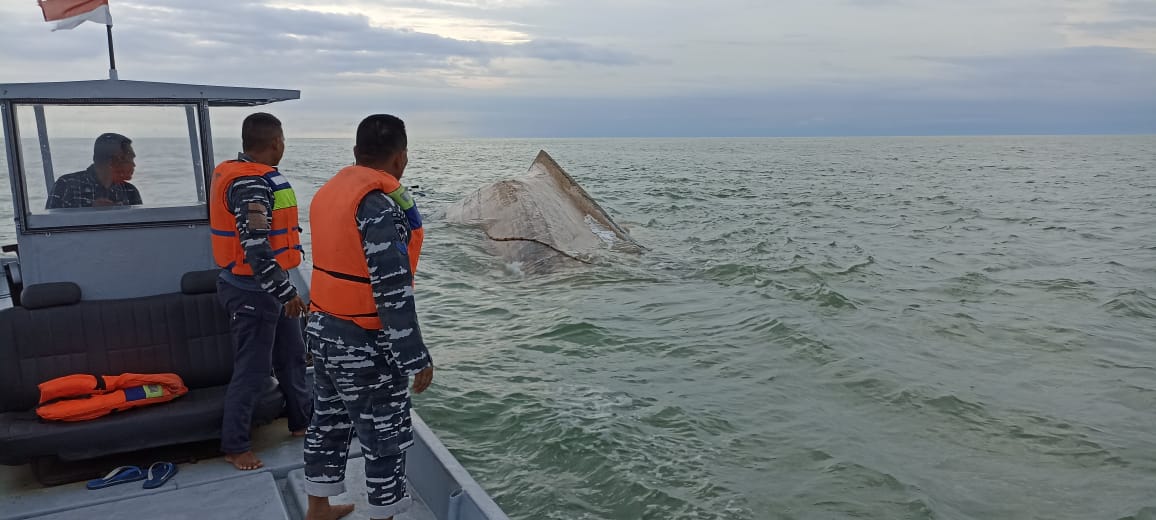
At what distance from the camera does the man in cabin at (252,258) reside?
12.9 ft

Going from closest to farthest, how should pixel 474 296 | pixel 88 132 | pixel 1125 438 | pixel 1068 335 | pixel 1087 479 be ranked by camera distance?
1. pixel 88 132
2. pixel 1087 479
3. pixel 1125 438
4. pixel 1068 335
5. pixel 474 296

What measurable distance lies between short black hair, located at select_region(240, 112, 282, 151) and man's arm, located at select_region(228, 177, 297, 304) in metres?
0.22

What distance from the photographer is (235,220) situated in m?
4.01

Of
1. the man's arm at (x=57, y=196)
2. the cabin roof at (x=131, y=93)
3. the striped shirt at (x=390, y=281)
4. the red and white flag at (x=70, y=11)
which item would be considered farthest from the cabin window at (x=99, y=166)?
the striped shirt at (x=390, y=281)

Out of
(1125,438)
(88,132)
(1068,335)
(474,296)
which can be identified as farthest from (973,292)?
(88,132)

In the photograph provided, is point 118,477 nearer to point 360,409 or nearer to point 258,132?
point 360,409

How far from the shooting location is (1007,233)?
1919 cm

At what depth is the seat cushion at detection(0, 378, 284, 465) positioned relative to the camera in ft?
13.0

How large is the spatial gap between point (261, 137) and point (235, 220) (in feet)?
1.51

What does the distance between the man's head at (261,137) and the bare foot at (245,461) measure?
1.68m

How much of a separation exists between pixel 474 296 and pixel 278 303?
719 cm

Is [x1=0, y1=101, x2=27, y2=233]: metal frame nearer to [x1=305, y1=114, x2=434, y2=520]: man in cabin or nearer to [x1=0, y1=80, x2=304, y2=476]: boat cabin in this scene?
[x1=0, y1=80, x2=304, y2=476]: boat cabin

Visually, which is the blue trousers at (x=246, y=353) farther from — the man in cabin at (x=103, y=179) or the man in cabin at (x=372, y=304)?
the man in cabin at (x=103, y=179)

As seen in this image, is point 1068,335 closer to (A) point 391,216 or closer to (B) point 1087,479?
(B) point 1087,479
